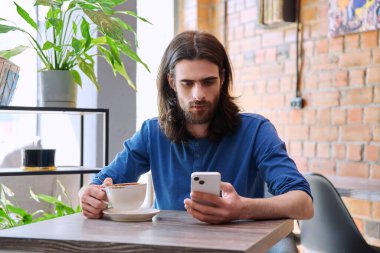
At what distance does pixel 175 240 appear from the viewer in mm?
1040

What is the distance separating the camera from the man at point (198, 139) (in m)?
1.66

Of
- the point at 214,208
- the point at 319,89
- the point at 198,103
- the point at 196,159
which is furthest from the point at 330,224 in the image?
the point at 319,89

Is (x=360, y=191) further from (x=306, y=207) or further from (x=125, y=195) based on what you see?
(x=125, y=195)

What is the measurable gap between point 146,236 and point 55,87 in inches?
39.0

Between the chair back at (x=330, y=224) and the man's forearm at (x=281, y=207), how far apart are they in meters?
0.53

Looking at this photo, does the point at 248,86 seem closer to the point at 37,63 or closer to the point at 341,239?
the point at 37,63

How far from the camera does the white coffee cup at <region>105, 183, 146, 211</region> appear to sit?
133 centimetres

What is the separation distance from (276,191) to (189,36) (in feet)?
1.99

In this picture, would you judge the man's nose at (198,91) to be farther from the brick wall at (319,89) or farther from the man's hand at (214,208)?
the brick wall at (319,89)

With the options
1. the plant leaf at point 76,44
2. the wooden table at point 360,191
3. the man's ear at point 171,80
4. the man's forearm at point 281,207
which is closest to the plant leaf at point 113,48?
the plant leaf at point 76,44

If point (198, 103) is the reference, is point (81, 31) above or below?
above

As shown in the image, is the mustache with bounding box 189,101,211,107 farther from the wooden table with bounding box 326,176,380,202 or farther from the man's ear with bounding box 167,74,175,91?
the wooden table with bounding box 326,176,380,202

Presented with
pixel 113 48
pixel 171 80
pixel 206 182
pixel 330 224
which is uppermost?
pixel 113 48

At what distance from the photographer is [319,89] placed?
3.11m
